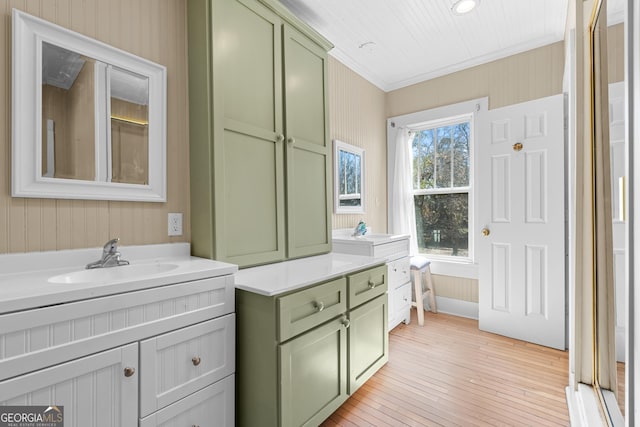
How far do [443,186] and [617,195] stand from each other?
8.21 ft

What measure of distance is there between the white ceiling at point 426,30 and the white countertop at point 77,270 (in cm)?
204

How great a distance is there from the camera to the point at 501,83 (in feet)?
10.1

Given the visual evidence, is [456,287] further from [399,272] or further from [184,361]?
[184,361]

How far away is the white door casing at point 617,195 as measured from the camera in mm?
1048

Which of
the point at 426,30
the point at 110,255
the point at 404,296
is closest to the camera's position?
the point at 110,255

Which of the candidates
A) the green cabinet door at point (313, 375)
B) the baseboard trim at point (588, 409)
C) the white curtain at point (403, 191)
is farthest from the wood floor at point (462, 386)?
the white curtain at point (403, 191)

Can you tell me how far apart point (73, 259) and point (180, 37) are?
131 cm

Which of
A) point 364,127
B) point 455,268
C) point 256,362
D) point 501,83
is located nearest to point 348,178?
point 364,127

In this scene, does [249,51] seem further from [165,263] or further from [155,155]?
[165,263]

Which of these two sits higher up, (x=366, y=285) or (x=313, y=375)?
(x=366, y=285)

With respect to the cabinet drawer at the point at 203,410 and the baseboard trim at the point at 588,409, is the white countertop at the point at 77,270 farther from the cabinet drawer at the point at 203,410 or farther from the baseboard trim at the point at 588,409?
the baseboard trim at the point at 588,409

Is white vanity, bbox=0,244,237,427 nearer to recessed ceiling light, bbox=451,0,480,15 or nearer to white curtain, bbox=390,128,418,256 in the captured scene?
recessed ceiling light, bbox=451,0,480,15

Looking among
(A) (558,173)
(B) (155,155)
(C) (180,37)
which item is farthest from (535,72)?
(B) (155,155)

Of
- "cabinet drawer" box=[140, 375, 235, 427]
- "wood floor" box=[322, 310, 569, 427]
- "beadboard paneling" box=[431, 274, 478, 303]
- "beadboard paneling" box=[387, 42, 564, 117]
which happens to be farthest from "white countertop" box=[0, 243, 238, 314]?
"beadboard paneling" box=[387, 42, 564, 117]
